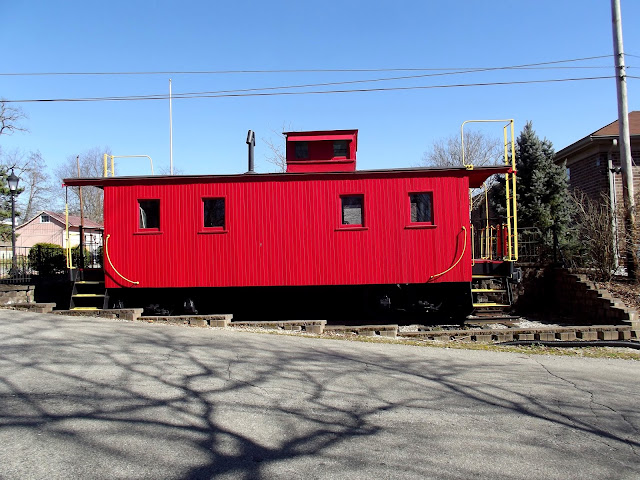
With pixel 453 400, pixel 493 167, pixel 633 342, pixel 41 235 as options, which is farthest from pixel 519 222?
pixel 41 235

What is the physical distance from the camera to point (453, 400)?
5.20 metres

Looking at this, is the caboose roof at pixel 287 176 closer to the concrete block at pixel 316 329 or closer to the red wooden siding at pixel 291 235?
the red wooden siding at pixel 291 235

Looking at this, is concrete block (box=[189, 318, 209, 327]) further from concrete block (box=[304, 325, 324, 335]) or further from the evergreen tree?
the evergreen tree

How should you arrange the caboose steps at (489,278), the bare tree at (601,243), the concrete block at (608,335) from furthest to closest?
1. the bare tree at (601,243)
2. the caboose steps at (489,278)
3. the concrete block at (608,335)

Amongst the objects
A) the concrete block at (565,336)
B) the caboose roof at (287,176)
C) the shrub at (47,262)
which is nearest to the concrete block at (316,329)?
the caboose roof at (287,176)

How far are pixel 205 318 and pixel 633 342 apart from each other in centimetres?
810

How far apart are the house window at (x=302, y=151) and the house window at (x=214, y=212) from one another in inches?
116

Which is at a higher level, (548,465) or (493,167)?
(493,167)

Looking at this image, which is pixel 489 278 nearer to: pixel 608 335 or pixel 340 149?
pixel 608 335

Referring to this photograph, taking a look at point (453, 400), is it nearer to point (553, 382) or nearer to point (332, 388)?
point (332, 388)

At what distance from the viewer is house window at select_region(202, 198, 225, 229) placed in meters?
11.4

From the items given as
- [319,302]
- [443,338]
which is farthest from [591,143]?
[319,302]

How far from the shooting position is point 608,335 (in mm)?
9852

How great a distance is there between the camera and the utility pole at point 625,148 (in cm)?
1216
